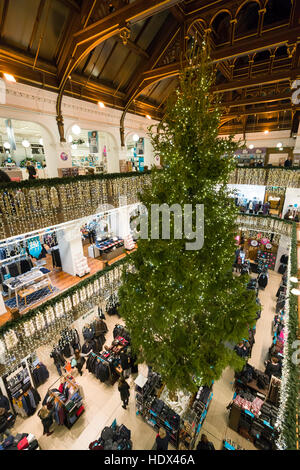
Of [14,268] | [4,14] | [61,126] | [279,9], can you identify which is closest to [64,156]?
[61,126]

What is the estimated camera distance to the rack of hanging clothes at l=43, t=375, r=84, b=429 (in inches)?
232

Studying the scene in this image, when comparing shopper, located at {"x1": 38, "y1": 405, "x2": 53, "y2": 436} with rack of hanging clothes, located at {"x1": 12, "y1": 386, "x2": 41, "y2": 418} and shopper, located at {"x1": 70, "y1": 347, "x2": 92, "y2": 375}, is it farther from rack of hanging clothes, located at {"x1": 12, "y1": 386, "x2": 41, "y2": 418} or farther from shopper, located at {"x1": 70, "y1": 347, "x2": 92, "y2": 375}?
shopper, located at {"x1": 70, "y1": 347, "x2": 92, "y2": 375}

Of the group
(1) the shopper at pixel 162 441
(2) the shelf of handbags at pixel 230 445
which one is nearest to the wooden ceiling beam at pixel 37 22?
(1) the shopper at pixel 162 441

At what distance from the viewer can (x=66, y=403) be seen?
5.95m

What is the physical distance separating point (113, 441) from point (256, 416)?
145 inches

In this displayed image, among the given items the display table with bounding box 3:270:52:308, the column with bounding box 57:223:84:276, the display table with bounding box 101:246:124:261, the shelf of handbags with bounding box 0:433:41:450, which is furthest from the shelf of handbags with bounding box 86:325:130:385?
the display table with bounding box 101:246:124:261

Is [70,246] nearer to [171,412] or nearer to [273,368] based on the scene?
[171,412]

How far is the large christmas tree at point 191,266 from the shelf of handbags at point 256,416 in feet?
7.76

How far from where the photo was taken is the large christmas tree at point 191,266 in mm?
3729

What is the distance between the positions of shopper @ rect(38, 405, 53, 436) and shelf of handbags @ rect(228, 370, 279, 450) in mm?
4981

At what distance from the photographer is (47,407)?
6027 millimetres

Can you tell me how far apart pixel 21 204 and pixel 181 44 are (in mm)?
8015

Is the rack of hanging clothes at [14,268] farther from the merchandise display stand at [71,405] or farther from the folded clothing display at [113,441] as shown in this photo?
the folded clothing display at [113,441]
